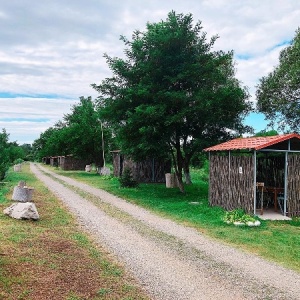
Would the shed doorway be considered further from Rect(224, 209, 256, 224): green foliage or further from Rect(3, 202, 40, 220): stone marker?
Rect(3, 202, 40, 220): stone marker

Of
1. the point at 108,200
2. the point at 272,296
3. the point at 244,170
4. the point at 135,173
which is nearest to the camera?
the point at 272,296

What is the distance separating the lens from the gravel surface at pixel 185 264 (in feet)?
21.3

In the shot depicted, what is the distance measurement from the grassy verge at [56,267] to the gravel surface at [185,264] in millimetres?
430

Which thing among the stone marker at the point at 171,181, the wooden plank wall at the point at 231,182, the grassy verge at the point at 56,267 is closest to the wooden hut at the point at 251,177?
the wooden plank wall at the point at 231,182

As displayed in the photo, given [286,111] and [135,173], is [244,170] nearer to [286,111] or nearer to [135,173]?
[286,111]

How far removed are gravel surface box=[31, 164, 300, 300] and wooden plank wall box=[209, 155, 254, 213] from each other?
3.41 m

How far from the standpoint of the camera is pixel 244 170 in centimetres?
1493

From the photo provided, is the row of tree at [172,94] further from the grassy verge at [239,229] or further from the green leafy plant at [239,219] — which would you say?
the green leafy plant at [239,219]

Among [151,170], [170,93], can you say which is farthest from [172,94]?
[151,170]

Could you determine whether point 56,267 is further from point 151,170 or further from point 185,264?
point 151,170

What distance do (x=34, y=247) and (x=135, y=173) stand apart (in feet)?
76.2

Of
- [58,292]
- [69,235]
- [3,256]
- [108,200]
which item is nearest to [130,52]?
[108,200]

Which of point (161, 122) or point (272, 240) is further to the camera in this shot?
point (161, 122)

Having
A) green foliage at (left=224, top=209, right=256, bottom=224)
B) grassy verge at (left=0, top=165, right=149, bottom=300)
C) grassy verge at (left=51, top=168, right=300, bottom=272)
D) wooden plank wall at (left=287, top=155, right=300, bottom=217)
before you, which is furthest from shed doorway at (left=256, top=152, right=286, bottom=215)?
grassy verge at (left=0, top=165, right=149, bottom=300)
